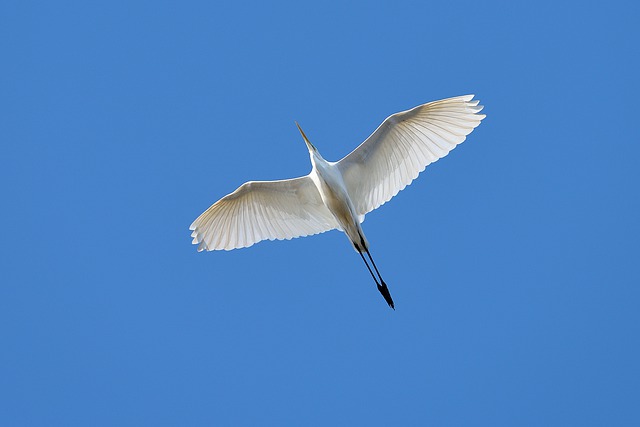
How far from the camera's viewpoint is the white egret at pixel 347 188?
1130 centimetres

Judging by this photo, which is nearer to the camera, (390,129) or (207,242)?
(390,129)

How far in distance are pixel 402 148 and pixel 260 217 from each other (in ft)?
6.67

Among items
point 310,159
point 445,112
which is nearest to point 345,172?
point 310,159

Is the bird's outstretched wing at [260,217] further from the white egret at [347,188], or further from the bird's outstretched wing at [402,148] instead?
the bird's outstretched wing at [402,148]

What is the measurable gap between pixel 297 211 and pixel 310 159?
34.6 inches

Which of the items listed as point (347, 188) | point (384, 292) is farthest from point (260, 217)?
point (384, 292)

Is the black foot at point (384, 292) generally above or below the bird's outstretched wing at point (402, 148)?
below

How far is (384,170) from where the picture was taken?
461 inches

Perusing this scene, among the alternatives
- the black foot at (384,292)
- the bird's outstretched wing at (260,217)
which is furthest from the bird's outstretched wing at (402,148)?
the black foot at (384,292)

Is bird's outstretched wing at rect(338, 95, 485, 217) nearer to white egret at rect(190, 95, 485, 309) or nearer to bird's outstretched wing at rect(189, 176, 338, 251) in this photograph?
white egret at rect(190, 95, 485, 309)

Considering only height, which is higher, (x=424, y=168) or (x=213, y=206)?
(x=213, y=206)

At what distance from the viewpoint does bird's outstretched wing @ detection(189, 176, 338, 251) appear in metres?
12.1

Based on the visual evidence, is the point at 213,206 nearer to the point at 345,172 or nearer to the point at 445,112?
the point at 345,172

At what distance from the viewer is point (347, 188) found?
11859mm
